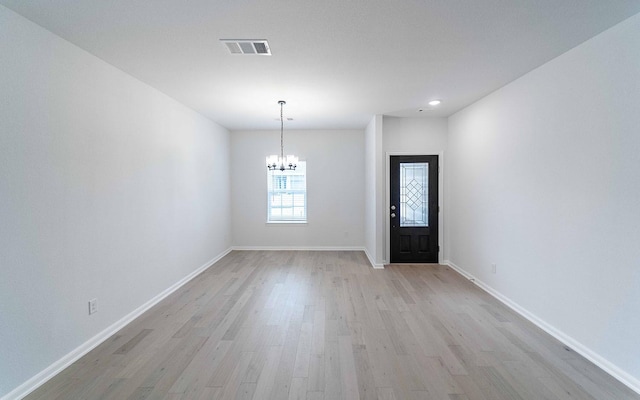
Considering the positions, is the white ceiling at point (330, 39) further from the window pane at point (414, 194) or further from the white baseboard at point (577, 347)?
the white baseboard at point (577, 347)

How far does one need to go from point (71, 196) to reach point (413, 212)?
198 inches

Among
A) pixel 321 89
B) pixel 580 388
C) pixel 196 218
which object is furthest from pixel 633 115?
pixel 196 218

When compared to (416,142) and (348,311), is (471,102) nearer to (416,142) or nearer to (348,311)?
(416,142)

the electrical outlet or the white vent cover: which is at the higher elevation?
the white vent cover

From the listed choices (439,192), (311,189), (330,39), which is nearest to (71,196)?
(330,39)

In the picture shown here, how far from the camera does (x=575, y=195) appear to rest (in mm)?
2680

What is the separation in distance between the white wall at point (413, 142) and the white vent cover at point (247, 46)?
11.1ft

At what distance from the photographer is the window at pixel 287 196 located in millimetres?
6637

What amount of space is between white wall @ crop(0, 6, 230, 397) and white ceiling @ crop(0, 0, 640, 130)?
0.29 m

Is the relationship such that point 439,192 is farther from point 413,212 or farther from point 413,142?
point 413,142

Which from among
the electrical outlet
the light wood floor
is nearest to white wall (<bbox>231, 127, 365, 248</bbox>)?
the light wood floor

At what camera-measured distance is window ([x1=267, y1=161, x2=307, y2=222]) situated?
21.8ft

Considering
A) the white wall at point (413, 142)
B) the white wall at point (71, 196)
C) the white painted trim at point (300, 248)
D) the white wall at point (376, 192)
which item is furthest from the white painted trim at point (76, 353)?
the white wall at point (413, 142)

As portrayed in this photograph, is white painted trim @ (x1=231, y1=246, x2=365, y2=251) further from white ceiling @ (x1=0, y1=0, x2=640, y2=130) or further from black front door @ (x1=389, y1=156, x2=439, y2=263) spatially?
white ceiling @ (x1=0, y1=0, x2=640, y2=130)
